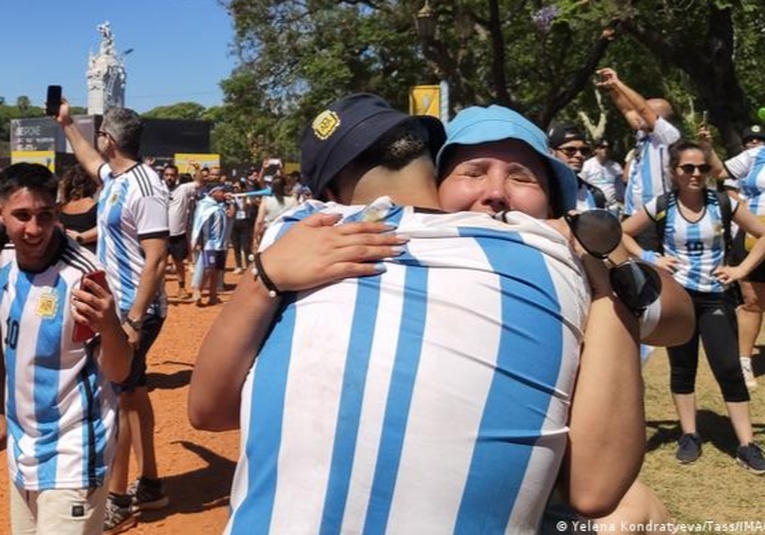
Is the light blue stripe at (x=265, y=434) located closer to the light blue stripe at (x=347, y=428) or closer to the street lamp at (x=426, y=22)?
the light blue stripe at (x=347, y=428)

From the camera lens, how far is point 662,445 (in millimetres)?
5691

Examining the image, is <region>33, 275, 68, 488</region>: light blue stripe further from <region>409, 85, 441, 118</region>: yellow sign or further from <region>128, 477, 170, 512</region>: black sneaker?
<region>409, 85, 441, 118</region>: yellow sign

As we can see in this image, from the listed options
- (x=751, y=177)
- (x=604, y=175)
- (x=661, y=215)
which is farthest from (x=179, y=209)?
(x=661, y=215)

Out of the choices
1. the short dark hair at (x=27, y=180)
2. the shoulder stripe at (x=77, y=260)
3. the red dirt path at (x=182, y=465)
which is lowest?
the red dirt path at (x=182, y=465)

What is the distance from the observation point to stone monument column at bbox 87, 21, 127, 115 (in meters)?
49.1

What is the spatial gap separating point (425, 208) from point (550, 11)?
14.1 metres

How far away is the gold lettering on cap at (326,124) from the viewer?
5.43ft

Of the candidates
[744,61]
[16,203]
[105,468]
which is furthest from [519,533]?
[744,61]

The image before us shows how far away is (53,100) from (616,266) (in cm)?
426

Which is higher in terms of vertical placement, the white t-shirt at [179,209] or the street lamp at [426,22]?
the street lamp at [426,22]

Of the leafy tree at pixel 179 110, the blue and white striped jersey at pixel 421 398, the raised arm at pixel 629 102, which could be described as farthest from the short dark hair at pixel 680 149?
the leafy tree at pixel 179 110

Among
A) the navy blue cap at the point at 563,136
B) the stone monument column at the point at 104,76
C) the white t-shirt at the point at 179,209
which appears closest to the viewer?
the navy blue cap at the point at 563,136

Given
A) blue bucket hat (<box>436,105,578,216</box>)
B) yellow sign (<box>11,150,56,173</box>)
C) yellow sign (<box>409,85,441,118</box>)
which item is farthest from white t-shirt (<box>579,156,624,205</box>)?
yellow sign (<box>11,150,56,173</box>)

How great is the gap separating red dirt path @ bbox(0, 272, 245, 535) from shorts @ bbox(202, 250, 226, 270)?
3.99 meters
